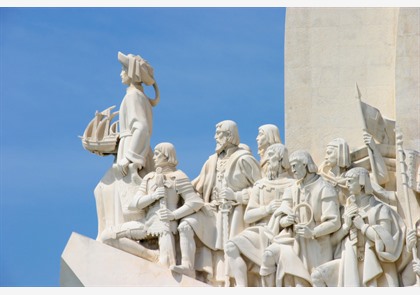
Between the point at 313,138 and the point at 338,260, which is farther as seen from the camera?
the point at 313,138

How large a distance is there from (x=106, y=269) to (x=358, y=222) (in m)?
2.60

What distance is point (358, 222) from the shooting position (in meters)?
22.4

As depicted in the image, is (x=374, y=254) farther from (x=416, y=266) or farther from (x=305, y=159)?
(x=305, y=159)

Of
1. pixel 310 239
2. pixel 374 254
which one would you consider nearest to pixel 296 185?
pixel 310 239

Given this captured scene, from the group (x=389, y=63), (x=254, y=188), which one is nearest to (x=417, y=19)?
(x=389, y=63)

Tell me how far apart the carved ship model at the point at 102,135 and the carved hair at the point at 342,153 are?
7.66 ft

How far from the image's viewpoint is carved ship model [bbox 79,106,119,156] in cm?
2386

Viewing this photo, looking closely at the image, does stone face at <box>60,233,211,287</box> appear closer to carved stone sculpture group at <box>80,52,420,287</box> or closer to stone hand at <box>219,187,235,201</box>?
carved stone sculpture group at <box>80,52,420,287</box>

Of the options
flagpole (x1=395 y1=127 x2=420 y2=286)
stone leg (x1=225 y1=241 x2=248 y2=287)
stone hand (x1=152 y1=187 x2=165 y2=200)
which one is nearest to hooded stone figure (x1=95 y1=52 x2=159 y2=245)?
stone hand (x1=152 y1=187 x2=165 y2=200)

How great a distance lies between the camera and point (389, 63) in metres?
24.2

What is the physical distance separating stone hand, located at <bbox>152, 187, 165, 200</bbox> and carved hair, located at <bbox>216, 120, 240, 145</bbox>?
0.84 m

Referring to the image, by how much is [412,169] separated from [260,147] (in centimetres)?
161

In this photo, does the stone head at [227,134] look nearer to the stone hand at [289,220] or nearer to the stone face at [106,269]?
the stone hand at [289,220]
